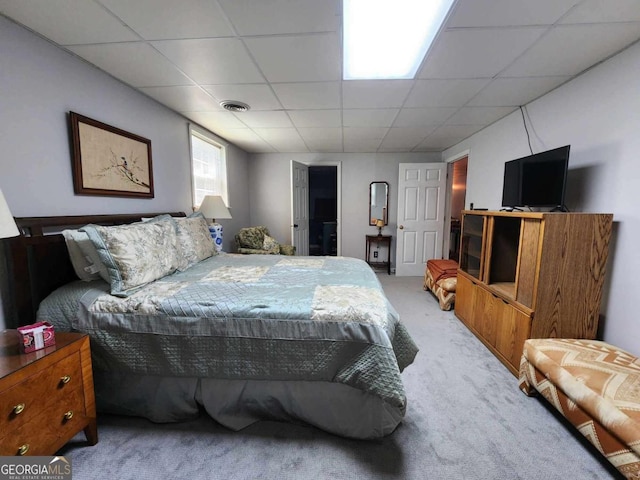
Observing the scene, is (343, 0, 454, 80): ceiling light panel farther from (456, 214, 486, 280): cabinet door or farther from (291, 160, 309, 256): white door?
(291, 160, 309, 256): white door

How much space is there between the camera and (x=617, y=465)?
3.85ft

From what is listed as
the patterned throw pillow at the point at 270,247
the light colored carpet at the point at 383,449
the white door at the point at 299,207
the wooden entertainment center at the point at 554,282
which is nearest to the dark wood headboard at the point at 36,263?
the light colored carpet at the point at 383,449

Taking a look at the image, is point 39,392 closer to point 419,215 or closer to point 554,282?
point 554,282

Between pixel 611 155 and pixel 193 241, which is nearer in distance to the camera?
pixel 611 155

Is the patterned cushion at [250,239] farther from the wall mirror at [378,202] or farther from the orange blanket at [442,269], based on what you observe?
the orange blanket at [442,269]

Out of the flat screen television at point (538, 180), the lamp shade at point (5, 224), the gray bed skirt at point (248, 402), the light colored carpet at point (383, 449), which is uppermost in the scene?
the flat screen television at point (538, 180)

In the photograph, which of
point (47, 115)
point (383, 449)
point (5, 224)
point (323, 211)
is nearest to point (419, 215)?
point (323, 211)

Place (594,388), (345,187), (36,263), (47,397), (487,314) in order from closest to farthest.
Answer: (47,397), (594,388), (36,263), (487,314), (345,187)

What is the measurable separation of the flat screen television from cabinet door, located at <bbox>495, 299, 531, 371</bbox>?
91 cm

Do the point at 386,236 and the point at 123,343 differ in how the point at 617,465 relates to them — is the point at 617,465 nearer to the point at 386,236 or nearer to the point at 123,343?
the point at 123,343

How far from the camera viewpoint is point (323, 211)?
696 centimetres

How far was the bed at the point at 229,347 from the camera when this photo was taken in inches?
54.3

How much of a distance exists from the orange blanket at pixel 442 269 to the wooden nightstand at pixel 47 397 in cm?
350

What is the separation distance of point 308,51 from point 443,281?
2910 mm
